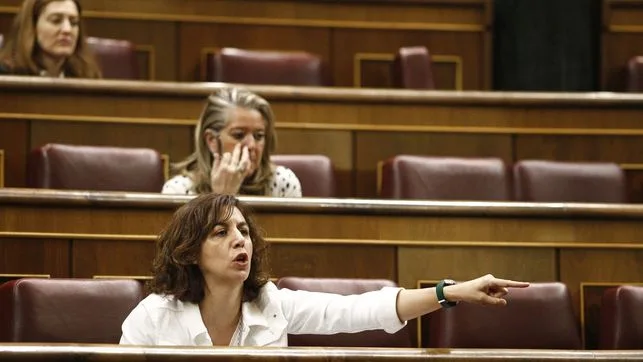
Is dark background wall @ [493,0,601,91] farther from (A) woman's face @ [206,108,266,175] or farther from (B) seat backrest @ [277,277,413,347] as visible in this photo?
(B) seat backrest @ [277,277,413,347]

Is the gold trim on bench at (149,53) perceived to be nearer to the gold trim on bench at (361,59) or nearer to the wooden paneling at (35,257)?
the gold trim on bench at (361,59)

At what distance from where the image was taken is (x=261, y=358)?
0.57 m

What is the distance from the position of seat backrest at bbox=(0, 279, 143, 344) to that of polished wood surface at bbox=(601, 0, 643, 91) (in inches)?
31.9

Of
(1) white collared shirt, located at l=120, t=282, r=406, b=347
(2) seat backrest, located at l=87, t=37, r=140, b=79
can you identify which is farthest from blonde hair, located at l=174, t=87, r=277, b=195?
(2) seat backrest, located at l=87, t=37, r=140, b=79

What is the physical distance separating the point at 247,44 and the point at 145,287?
2.02ft

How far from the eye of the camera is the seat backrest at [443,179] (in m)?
1.06

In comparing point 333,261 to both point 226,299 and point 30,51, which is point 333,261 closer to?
point 226,299

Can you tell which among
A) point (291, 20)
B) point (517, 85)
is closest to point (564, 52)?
point (517, 85)

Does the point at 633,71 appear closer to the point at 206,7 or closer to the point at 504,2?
the point at 504,2

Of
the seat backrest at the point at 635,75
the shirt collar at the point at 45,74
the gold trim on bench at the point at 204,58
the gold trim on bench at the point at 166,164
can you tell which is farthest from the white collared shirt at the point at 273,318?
the seat backrest at the point at 635,75

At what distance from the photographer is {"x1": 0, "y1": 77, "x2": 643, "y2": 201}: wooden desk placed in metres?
1.10

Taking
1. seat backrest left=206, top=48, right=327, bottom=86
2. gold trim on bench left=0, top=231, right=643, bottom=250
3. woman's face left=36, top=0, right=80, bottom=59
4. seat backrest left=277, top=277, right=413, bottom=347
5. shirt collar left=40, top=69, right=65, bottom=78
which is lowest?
seat backrest left=277, top=277, right=413, bottom=347

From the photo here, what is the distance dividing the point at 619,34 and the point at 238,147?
65 cm

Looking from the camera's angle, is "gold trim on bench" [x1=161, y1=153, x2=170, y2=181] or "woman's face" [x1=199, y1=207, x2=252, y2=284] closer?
"woman's face" [x1=199, y1=207, x2=252, y2=284]
